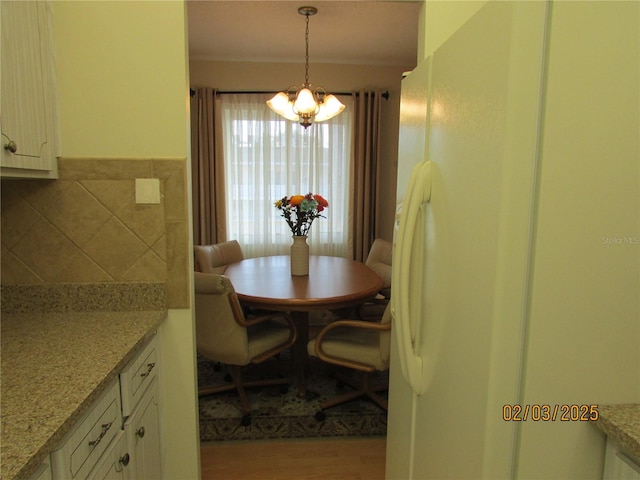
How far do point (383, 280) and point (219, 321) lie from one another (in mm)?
1250

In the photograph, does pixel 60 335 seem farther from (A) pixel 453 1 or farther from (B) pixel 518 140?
(A) pixel 453 1

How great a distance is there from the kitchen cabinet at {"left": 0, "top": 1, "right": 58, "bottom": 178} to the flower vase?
5.50 feet

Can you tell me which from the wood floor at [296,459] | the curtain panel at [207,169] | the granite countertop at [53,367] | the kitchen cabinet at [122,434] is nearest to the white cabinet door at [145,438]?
the kitchen cabinet at [122,434]

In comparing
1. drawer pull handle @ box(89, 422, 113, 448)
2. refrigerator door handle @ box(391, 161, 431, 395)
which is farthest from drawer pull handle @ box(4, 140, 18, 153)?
refrigerator door handle @ box(391, 161, 431, 395)

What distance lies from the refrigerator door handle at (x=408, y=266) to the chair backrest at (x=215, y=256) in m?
2.21

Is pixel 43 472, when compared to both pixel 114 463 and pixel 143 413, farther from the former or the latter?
pixel 143 413

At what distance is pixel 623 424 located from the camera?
82cm

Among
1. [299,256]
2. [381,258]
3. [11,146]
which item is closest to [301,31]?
[299,256]

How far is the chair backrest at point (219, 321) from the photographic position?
2303 mm

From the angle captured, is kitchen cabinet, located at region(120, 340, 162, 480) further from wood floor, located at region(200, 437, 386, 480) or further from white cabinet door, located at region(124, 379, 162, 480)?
wood floor, located at region(200, 437, 386, 480)

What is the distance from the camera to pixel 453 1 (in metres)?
1.63

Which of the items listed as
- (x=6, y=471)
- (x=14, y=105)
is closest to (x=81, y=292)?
(x=14, y=105)

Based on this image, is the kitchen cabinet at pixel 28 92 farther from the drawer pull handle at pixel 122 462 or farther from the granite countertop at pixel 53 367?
the drawer pull handle at pixel 122 462

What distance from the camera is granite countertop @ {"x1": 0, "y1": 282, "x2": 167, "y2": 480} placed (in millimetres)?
823
